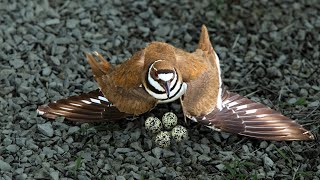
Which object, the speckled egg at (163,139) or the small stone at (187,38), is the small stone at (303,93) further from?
the speckled egg at (163,139)

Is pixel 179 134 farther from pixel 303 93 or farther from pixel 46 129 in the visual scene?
pixel 303 93

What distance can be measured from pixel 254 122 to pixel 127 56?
1509mm

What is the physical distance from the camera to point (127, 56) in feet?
20.3

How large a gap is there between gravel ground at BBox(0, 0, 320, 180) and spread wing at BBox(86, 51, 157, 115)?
0.87ft

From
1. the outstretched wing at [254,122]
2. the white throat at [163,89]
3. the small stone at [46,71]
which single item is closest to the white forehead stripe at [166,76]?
the white throat at [163,89]

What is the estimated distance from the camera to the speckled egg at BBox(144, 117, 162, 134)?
525 cm

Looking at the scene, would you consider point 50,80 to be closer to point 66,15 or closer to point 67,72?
point 67,72

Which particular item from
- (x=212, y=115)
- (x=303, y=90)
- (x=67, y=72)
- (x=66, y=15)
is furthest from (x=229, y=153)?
(x=66, y=15)

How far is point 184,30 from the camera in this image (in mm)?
6531

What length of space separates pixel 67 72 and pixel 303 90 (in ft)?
6.87

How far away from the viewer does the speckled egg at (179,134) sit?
17.0ft

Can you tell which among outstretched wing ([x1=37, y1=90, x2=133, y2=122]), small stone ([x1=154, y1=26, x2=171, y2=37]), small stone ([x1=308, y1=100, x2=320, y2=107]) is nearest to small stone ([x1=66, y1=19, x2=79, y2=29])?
small stone ([x1=154, y1=26, x2=171, y2=37])

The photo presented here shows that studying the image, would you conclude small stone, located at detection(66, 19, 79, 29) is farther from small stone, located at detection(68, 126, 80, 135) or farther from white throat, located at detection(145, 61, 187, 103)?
white throat, located at detection(145, 61, 187, 103)

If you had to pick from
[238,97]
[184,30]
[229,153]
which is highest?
[184,30]
